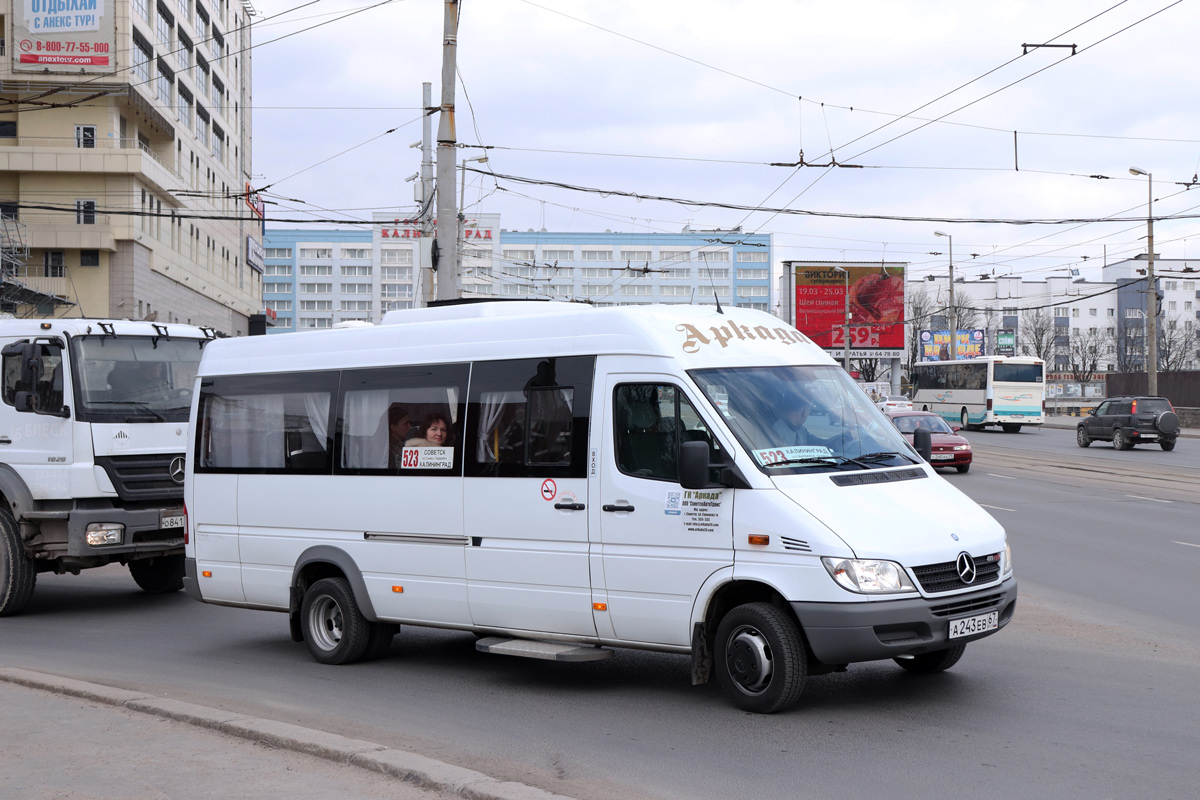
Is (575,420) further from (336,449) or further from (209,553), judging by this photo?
(209,553)

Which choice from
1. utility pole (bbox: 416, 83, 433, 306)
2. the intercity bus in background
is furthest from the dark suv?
utility pole (bbox: 416, 83, 433, 306)

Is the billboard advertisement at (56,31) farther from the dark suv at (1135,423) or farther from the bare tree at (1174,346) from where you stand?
the bare tree at (1174,346)

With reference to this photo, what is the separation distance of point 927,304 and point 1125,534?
103 m

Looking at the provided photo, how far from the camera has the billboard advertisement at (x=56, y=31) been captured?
2005 inches

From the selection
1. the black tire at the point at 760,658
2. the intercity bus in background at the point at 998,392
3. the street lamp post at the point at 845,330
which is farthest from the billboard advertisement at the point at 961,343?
the black tire at the point at 760,658

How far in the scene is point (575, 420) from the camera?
25.7ft

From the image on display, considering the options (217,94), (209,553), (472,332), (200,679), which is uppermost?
(217,94)

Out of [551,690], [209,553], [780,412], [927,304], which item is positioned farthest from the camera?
[927,304]

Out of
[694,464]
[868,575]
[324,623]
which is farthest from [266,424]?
[868,575]

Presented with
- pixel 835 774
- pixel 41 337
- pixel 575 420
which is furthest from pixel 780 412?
pixel 41 337

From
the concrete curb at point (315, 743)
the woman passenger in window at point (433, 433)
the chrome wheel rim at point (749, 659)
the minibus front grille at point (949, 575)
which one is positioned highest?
the woman passenger in window at point (433, 433)

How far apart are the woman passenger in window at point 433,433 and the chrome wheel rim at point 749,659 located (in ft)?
8.65

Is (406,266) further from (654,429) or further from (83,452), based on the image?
(654,429)

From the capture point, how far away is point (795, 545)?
675 centimetres
